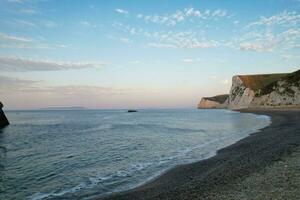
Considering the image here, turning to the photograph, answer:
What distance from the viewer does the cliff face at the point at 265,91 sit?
4296 inches

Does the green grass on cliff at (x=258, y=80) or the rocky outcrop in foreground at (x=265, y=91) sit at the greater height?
the green grass on cliff at (x=258, y=80)

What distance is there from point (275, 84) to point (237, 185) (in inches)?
4778

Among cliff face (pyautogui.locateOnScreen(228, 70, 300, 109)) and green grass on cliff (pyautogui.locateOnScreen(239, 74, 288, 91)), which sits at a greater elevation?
green grass on cliff (pyautogui.locateOnScreen(239, 74, 288, 91))

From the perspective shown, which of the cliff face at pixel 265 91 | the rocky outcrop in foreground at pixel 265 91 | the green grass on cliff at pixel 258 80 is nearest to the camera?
the rocky outcrop in foreground at pixel 265 91

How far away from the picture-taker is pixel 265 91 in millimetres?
128750

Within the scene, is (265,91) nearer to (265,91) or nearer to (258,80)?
(265,91)

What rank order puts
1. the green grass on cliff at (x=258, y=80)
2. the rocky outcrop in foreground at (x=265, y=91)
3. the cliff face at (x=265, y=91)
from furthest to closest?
1. the green grass on cliff at (x=258, y=80)
2. the cliff face at (x=265, y=91)
3. the rocky outcrop in foreground at (x=265, y=91)

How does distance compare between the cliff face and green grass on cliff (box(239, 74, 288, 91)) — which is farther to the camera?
green grass on cliff (box(239, 74, 288, 91))

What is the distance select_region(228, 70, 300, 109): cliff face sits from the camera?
10912 centimetres

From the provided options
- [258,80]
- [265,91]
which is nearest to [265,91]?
[265,91]

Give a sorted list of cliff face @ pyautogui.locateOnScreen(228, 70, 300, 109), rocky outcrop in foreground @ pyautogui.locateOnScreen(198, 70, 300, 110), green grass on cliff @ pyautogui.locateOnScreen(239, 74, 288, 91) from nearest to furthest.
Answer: rocky outcrop in foreground @ pyautogui.locateOnScreen(198, 70, 300, 110)
cliff face @ pyautogui.locateOnScreen(228, 70, 300, 109)
green grass on cliff @ pyautogui.locateOnScreen(239, 74, 288, 91)

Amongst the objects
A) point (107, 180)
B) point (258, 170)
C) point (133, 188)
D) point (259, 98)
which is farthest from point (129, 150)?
point (259, 98)

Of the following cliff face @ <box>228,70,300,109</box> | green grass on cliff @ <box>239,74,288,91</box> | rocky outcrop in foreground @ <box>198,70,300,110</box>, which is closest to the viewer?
rocky outcrop in foreground @ <box>198,70,300,110</box>

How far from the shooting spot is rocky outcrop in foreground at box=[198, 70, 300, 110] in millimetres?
108944
